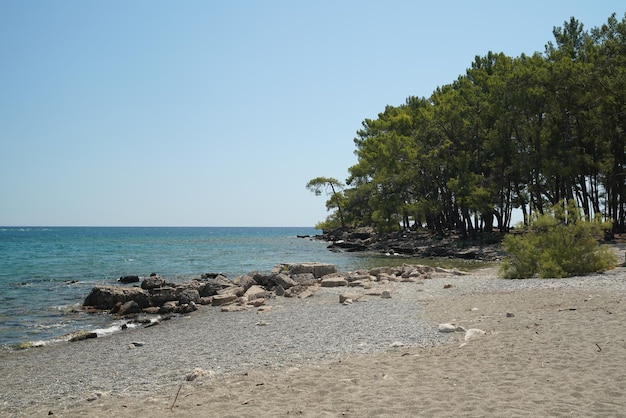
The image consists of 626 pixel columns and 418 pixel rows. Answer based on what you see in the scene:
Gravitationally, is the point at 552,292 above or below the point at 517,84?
below

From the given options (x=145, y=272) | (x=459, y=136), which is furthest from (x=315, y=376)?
(x=459, y=136)

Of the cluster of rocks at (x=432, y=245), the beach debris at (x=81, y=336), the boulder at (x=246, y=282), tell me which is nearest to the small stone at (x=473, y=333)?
the beach debris at (x=81, y=336)

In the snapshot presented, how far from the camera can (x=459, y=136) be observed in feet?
153

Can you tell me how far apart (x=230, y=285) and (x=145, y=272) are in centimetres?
1488

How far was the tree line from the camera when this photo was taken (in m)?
35.1

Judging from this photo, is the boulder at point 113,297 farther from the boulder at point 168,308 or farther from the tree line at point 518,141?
the tree line at point 518,141

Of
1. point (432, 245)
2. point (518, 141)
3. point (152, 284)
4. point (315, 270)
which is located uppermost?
point (518, 141)

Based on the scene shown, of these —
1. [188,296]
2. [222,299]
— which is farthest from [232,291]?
[188,296]

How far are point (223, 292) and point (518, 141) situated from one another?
29292 millimetres

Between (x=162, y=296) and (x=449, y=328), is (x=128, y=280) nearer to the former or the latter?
(x=162, y=296)

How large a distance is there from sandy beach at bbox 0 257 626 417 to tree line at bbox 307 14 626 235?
731 inches

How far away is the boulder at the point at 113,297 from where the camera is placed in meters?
20.0

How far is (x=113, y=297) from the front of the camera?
20.1 m

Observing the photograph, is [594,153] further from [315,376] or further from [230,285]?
[315,376]
